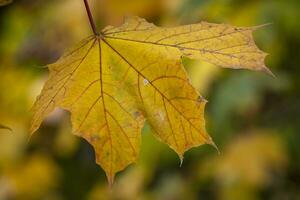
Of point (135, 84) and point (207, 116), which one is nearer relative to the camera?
point (135, 84)

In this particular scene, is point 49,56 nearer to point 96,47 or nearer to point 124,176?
point 124,176

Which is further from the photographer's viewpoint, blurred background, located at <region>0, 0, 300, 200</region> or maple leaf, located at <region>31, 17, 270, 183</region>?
blurred background, located at <region>0, 0, 300, 200</region>

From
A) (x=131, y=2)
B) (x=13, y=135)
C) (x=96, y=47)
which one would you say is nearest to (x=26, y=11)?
(x=13, y=135)

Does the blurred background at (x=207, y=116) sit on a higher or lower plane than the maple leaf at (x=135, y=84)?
lower

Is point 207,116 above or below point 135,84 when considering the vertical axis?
below

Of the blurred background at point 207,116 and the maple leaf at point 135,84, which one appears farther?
the blurred background at point 207,116
